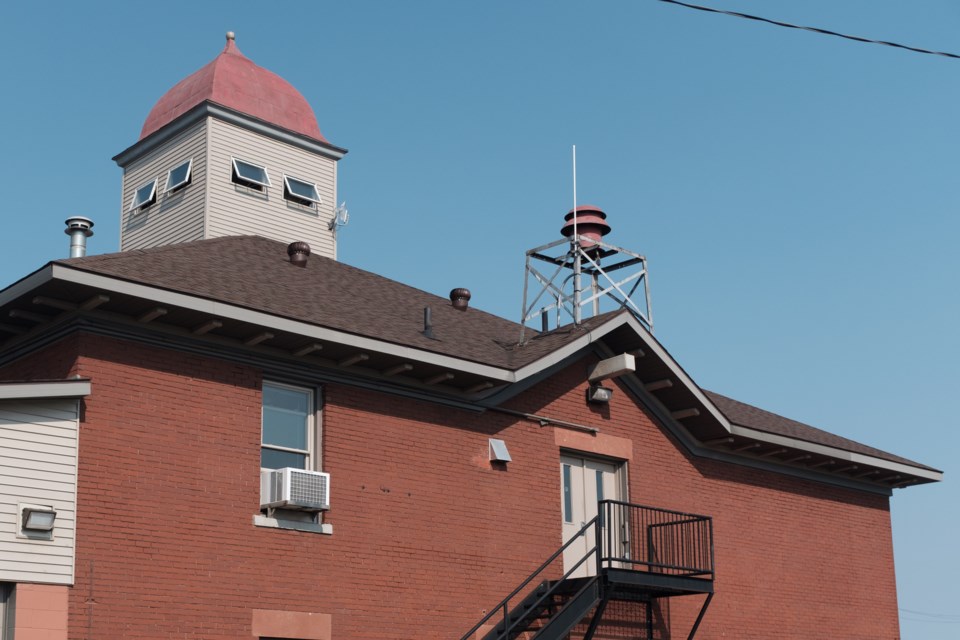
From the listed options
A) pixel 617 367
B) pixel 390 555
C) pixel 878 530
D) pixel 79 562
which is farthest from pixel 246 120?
pixel 878 530

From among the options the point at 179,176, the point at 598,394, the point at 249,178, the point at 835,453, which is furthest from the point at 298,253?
the point at 835,453

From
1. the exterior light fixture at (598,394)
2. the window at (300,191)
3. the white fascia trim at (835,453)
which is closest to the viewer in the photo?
the exterior light fixture at (598,394)

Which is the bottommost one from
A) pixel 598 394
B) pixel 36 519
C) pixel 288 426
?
pixel 36 519

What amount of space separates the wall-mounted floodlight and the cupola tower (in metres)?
8.04

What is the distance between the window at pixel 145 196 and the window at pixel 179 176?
468 millimetres

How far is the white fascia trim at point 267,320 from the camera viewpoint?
1520cm

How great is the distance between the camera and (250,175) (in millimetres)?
26234

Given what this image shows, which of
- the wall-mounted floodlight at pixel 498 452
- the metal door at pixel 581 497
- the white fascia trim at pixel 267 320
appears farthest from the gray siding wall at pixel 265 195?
the white fascia trim at pixel 267 320

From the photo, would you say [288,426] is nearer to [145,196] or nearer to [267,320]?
[267,320]

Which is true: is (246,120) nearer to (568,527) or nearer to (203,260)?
(203,260)

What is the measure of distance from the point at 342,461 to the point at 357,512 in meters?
0.72

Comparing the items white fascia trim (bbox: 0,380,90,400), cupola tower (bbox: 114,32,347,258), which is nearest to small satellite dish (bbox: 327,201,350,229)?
cupola tower (bbox: 114,32,347,258)

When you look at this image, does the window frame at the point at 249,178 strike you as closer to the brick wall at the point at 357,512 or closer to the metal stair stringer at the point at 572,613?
the brick wall at the point at 357,512

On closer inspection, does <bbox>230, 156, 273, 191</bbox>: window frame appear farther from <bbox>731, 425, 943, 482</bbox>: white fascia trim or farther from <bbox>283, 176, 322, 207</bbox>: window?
<bbox>731, 425, 943, 482</bbox>: white fascia trim
